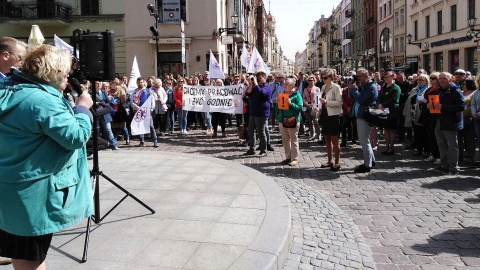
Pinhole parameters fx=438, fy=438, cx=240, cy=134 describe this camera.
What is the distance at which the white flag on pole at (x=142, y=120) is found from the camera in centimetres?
1233

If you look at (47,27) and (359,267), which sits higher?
(47,27)

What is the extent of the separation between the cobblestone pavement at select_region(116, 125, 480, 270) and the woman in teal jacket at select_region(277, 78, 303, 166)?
10.9 inches

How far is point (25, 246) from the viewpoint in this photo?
2.72 m

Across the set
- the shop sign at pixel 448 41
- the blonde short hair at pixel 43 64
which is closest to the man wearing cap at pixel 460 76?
the blonde short hair at pixel 43 64

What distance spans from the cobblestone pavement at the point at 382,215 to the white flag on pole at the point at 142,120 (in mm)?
3750

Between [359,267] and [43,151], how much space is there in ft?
10.2

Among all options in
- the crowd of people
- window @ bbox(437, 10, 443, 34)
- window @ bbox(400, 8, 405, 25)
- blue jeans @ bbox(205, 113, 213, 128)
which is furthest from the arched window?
blue jeans @ bbox(205, 113, 213, 128)

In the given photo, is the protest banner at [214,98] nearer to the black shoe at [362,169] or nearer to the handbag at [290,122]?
the handbag at [290,122]

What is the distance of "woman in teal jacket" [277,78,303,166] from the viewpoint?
30.8ft

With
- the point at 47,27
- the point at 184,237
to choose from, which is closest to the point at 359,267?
the point at 184,237

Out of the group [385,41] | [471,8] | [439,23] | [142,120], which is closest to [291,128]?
[142,120]

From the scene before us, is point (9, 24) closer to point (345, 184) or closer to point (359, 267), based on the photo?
point (345, 184)

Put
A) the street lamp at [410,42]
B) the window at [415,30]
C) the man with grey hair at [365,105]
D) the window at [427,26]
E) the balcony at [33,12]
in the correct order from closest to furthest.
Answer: the man with grey hair at [365,105] < the balcony at [33,12] < the window at [427,26] < the street lamp at [410,42] < the window at [415,30]

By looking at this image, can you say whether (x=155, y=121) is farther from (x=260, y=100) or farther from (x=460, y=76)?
(x=460, y=76)
